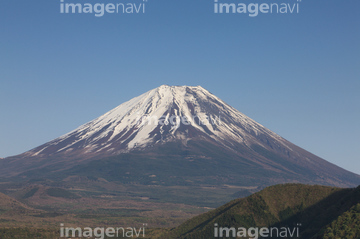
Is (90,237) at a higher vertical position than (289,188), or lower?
lower

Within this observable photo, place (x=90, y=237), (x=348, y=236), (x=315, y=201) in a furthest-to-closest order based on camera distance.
Answer: 1. (x=90, y=237)
2. (x=315, y=201)
3. (x=348, y=236)

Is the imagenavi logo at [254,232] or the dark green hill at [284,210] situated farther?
the imagenavi logo at [254,232]

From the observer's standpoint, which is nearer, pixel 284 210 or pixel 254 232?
pixel 254 232

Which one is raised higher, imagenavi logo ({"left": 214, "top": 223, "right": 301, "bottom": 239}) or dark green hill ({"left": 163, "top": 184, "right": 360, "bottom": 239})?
dark green hill ({"left": 163, "top": 184, "right": 360, "bottom": 239})

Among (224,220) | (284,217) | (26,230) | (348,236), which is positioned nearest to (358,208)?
(348,236)

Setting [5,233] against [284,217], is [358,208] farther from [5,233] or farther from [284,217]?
[5,233]

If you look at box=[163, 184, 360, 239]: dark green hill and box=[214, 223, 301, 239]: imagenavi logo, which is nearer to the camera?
box=[163, 184, 360, 239]: dark green hill

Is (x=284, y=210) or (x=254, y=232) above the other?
(x=284, y=210)

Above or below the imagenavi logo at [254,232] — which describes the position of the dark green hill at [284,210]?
above
